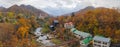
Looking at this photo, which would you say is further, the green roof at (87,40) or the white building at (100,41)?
the green roof at (87,40)

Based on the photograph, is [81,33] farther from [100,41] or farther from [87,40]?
[100,41]

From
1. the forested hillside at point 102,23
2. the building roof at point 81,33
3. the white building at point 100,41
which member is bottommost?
the white building at point 100,41

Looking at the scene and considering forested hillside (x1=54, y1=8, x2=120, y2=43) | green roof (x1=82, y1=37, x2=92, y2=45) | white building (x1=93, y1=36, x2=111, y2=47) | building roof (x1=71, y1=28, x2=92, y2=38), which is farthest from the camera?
building roof (x1=71, y1=28, x2=92, y2=38)

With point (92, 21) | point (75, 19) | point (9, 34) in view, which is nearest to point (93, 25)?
point (92, 21)

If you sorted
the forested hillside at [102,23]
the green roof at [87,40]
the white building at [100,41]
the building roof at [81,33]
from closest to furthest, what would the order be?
the white building at [100,41]
the green roof at [87,40]
the forested hillside at [102,23]
the building roof at [81,33]

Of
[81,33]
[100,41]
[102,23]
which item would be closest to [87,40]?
[100,41]

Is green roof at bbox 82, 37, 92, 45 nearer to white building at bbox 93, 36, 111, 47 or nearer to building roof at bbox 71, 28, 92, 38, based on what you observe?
building roof at bbox 71, 28, 92, 38

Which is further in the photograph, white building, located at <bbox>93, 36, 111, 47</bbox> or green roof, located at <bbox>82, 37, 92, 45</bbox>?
green roof, located at <bbox>82, 37, 92, 45</bbox>

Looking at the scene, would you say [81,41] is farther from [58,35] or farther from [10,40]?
[10,40]

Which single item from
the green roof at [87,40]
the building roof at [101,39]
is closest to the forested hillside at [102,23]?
the building roof at [101,39]

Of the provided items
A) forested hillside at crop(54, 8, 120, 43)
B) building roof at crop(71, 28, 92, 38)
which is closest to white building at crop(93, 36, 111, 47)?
forested hillside at crop(54, 8, 120, 43)

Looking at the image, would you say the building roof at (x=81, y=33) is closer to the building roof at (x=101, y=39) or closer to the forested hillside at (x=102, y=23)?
the forested hillside at (x=102, y=23)

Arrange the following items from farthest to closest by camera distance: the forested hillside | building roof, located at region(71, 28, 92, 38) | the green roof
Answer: building roof, located at region(71, 28, 92, 38), the forested hillside, the green roof
